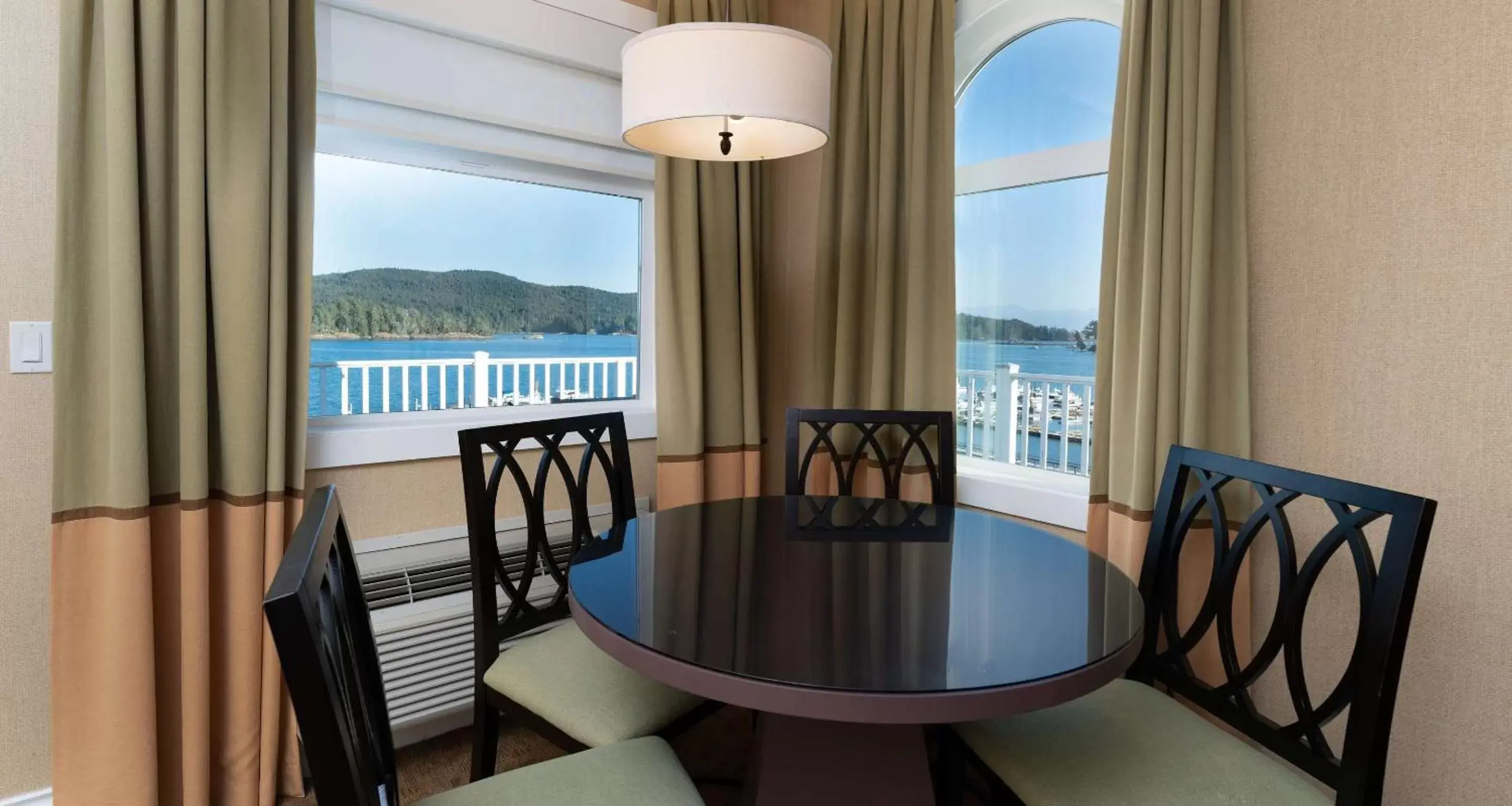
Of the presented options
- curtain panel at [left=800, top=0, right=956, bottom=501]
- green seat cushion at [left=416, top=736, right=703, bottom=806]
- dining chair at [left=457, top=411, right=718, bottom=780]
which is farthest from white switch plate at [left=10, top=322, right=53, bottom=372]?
curtain panel at [left=800, top=0, right=956, bottom=501]

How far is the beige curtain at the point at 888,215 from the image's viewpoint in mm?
2543

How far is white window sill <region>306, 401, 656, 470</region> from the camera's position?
7.10ft

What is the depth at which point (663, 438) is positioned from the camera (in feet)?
9.07

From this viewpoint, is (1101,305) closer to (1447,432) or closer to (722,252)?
(1447,432)

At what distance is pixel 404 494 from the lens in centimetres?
230

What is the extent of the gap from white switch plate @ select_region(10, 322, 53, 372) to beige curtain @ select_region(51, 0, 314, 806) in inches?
4.4

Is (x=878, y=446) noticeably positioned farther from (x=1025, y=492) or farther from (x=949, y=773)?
(x=949, y=773)

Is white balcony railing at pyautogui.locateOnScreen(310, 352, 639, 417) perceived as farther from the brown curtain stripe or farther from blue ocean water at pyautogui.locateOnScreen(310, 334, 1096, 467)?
the brown curtain stripe

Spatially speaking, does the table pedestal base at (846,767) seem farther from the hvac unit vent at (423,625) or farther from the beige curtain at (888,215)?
the beige curtain at (888,215)

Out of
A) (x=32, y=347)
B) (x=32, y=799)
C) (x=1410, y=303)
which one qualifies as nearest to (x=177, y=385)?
(x=32, y=347)

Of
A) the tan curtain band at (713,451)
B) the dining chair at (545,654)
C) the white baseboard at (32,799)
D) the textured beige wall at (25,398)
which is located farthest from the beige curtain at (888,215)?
the white baseboard at (32,799)

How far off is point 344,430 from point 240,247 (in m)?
0.54

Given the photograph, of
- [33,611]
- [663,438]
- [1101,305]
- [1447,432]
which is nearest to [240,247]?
[33,611]

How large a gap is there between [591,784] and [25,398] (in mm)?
1554
